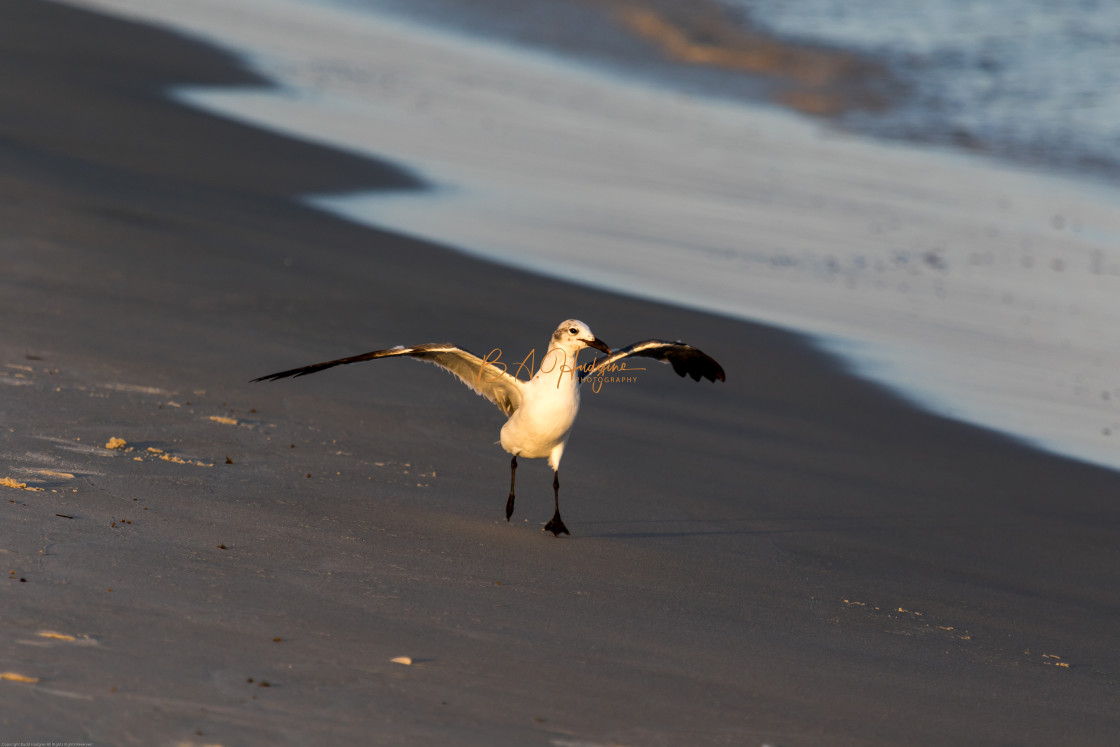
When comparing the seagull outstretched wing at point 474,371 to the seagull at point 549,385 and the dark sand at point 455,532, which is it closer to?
the seagull at point 549,385

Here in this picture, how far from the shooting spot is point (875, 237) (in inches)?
539

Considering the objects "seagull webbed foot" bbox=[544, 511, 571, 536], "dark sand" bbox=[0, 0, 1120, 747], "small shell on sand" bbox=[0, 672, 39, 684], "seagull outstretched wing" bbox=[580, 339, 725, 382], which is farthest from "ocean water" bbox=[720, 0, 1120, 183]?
"small shell on sand" bbox=[0, 672, 39, 684]

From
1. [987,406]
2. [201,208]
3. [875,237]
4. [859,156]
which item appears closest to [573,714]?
[987,406]

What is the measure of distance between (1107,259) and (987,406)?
555 cm

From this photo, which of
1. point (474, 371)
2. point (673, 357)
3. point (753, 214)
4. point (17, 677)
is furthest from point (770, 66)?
point (17, 677)

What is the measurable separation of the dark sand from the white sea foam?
0.97m

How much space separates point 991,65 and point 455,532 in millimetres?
21890

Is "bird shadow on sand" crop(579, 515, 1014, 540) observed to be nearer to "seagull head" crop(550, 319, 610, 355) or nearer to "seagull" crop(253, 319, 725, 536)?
"seagull" crop(253, 319, 725, 536)

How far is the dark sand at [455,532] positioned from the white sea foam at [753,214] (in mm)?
969

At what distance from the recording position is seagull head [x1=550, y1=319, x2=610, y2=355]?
570 centimetres

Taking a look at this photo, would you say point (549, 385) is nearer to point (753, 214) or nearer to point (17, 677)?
point (17, 677)

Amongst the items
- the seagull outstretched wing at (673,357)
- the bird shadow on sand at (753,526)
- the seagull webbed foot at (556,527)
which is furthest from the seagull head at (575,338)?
the bird shadow on sand at (753,526)

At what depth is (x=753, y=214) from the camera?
13.9 meters

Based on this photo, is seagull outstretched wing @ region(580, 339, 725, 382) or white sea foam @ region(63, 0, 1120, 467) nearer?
seagull outstretched wing @ region(580, 339, 725, 382)
